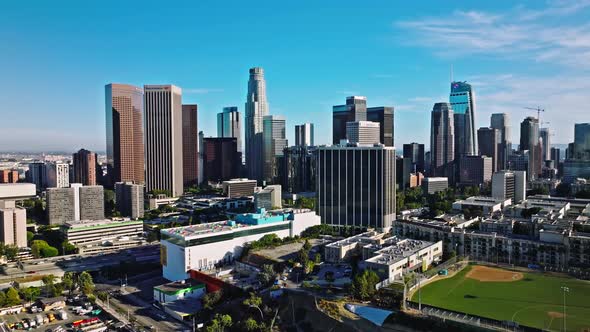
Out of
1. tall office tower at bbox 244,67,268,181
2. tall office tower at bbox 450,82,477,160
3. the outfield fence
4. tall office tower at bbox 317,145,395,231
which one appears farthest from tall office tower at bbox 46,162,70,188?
tall office tower at bbox 450,82,477,160

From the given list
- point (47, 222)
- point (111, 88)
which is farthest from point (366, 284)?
point (111, 88)

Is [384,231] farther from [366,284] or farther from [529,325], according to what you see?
[529,325]

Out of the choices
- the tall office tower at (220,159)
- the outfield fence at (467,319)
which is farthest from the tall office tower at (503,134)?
the outfield fence at (467,319)

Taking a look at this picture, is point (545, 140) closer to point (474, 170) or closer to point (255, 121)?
point (474, 170)

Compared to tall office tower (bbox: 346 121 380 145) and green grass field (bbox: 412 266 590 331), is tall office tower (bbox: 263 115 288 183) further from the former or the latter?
green grass field (bbox: 412 266 590 331)

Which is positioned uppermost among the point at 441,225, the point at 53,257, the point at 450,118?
the point at 450,118

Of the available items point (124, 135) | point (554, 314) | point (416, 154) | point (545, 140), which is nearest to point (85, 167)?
point (124, 135)
